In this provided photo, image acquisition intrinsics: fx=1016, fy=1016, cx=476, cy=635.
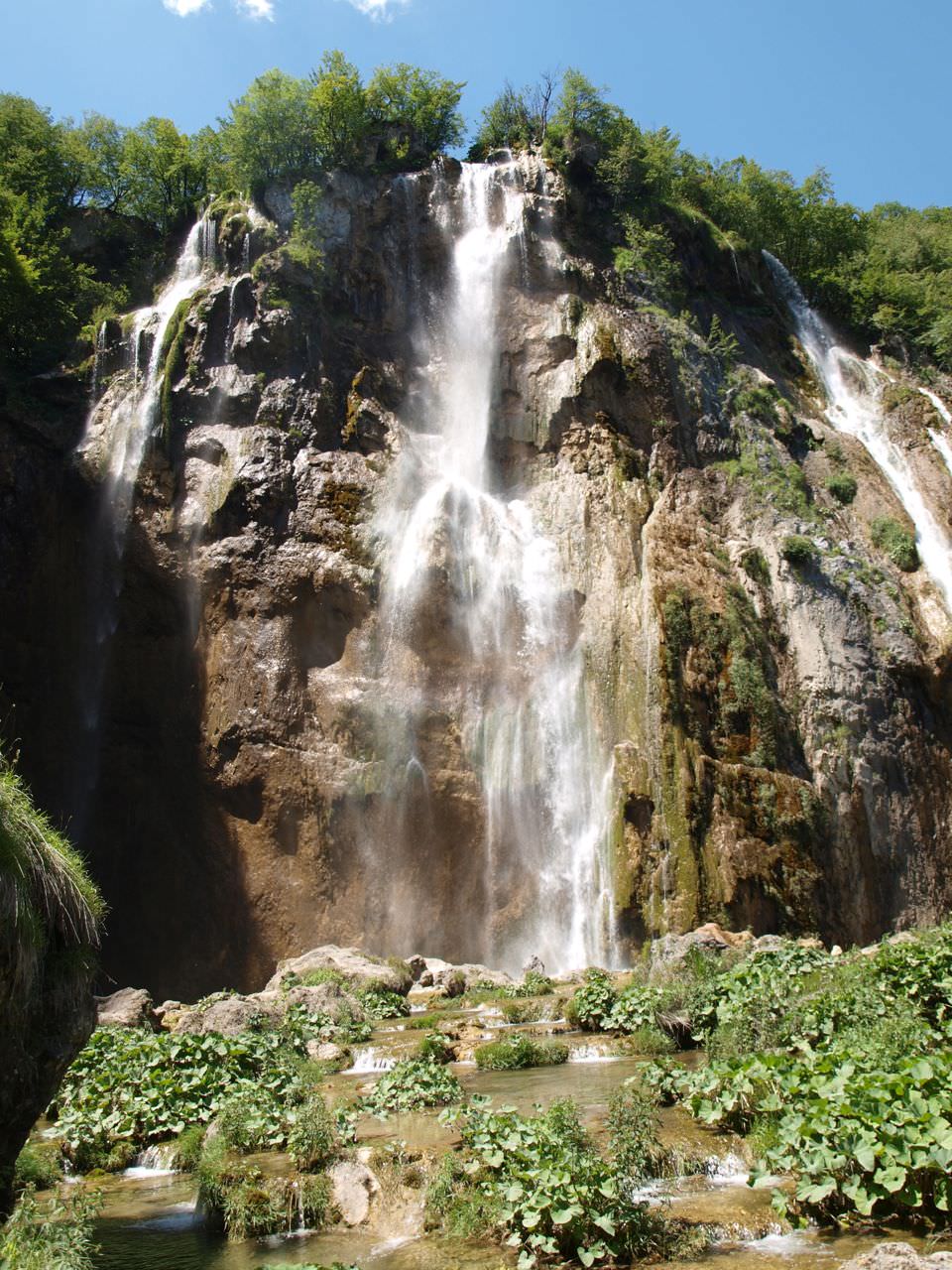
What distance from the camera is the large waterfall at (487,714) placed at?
974 inches

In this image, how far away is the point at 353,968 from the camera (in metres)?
19.7

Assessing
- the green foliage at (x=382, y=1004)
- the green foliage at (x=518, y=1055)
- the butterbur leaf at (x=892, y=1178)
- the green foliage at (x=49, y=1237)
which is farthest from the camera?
the green foliage at (x=382, y=1004)

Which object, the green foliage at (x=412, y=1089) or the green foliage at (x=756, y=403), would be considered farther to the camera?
the green foliage at (x=756, y=403)

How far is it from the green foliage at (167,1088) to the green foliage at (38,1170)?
30cm

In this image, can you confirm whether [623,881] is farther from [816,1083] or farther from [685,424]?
[816,1083]

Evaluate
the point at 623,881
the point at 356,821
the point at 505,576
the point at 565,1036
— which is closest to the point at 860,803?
the point at 623,881

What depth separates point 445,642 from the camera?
27547 mm

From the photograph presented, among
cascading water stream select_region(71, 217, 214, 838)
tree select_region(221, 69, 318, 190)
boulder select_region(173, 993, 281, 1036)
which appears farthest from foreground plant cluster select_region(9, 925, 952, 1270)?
tree select_region(221, 69, 318, 190)

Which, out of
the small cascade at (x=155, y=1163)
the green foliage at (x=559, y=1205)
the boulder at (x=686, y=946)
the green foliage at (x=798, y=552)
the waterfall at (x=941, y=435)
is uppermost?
the waterfall at (x=941, y=435)

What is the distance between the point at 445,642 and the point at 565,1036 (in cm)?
1465

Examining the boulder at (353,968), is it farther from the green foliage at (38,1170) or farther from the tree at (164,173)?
the tree at (164,173)

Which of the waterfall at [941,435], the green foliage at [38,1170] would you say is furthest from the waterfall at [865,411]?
the green foliage at [38,1170]

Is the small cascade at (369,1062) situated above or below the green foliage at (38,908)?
below

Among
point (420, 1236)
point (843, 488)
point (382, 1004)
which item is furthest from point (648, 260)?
point (420, 1236)
